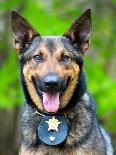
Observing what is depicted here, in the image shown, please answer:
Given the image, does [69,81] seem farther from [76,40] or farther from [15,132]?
[15,132]

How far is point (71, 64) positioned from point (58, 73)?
300 mm

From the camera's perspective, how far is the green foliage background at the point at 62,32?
13950mm

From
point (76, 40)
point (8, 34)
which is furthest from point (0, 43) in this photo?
point (76, 40)

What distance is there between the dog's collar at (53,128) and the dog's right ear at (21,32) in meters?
0.94

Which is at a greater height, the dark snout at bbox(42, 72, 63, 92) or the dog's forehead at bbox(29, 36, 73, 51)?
the dog's forehead at bbox(29, 36, 73, 51)

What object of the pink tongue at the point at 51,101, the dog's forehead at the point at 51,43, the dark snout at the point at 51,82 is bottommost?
the pink tongue at the point at 51,101

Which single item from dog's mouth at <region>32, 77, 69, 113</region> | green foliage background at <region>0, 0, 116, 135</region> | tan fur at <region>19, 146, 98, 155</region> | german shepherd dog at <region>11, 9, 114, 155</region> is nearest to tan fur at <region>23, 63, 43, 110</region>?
german shepherd dog at <region>11, 9, 114, 155</region>

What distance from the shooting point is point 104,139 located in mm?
7711

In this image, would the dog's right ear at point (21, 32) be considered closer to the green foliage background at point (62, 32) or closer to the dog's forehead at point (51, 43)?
the dog's forehead at point (51, 43)

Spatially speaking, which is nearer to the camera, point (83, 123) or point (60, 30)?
point (83, 123)

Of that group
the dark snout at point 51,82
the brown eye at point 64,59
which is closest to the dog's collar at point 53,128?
the dark snout at point 51,82

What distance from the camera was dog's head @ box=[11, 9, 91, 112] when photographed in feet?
23.3

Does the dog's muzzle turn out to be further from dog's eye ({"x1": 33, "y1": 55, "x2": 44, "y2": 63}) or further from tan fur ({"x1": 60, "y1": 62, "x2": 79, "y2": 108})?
dog's eye ({"x1": 33, "y1": 55, "x2": 44, "y2": 63})

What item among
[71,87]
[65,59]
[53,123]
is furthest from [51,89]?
[53,123]
